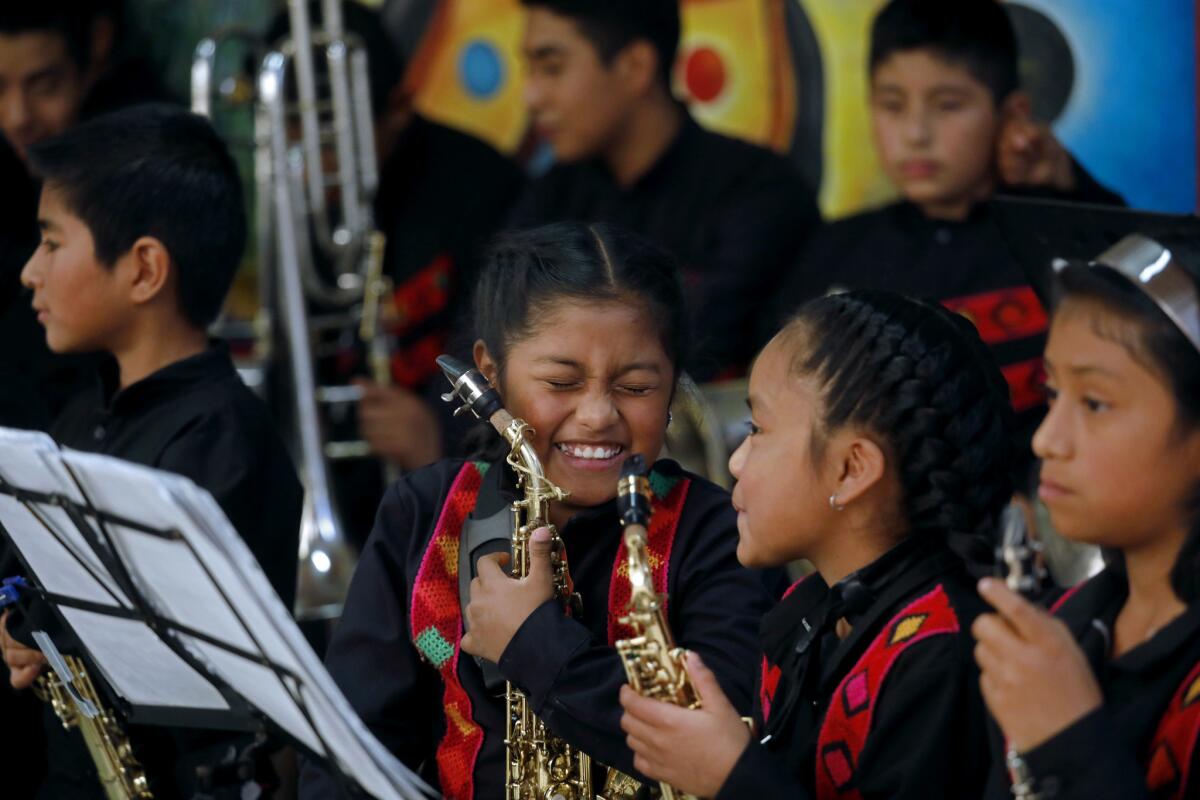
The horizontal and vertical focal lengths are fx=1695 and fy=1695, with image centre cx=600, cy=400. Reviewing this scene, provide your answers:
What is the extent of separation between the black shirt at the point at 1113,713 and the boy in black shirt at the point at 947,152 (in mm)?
1895

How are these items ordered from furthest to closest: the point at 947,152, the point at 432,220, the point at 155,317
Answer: the point at 432,220 → the point at 947,152 → the point at 155,317

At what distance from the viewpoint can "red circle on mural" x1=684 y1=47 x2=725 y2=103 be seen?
511 centimetres

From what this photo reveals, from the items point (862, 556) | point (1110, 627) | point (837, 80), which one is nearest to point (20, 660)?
point (862, 556)

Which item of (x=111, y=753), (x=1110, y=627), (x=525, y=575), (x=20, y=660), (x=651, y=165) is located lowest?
(x=111, y=753)

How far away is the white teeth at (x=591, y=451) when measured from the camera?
8.73ft

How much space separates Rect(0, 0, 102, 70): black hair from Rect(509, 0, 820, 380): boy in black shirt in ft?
4.74

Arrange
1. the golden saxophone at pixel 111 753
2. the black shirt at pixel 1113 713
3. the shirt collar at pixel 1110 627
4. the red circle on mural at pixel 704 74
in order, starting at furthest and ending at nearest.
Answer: the red circle on mural at pixel 704 74 < the golden saxophone at pixel 111 753 < the shirt collar at pixel 1110 627 < the black shirt at pixel 1113 713

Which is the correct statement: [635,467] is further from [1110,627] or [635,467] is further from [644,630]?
[1110,627]

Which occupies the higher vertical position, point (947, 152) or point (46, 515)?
point (947, 152)

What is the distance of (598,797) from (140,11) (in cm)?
404

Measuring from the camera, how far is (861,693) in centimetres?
222

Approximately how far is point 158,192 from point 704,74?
2.19 meters

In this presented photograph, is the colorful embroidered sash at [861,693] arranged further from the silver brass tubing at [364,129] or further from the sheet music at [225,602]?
the silver brass tubing at [364,129]

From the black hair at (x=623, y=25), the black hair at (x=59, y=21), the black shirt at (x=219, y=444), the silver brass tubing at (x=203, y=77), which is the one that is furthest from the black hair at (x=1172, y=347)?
the black hair at (x=59, y=21)
